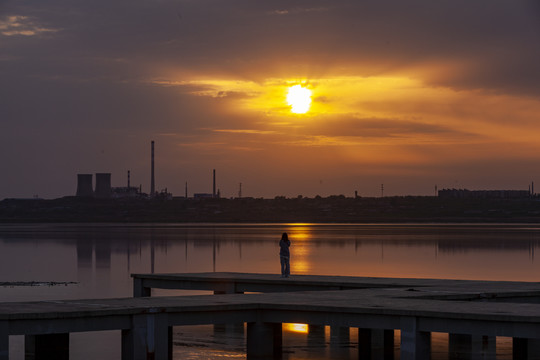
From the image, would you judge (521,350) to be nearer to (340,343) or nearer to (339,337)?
(340,343)

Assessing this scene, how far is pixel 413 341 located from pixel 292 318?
10.2 ft

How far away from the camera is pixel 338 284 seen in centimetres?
3044

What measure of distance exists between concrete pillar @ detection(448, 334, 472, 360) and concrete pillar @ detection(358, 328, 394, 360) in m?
1.46

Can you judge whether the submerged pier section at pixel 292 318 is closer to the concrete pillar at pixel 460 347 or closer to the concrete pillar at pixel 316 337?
the concrete pillar at pixel 460 347

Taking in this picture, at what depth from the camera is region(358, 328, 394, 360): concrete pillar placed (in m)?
24.5

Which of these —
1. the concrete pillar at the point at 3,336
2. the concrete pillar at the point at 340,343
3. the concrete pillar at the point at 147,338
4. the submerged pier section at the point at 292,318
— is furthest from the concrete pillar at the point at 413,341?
the concrete pillar at the point at 3,336

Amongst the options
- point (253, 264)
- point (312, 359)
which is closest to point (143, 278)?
point (312, 359)

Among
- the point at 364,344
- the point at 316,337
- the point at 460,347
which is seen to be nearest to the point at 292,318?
the point at 364,344

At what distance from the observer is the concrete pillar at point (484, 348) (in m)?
24.0

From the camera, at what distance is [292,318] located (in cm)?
2250

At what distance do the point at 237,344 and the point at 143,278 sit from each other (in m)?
9.39

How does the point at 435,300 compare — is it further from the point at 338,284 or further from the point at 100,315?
the point at 100,315

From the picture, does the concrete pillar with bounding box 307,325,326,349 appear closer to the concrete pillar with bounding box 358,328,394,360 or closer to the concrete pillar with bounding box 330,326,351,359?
the concrete pillar with bounding box 330,326,351,359

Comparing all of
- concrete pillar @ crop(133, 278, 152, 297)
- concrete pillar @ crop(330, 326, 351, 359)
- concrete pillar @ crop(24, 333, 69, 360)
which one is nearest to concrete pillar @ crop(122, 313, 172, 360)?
concrete pillar @ crop(24, 333, 69, 360)
